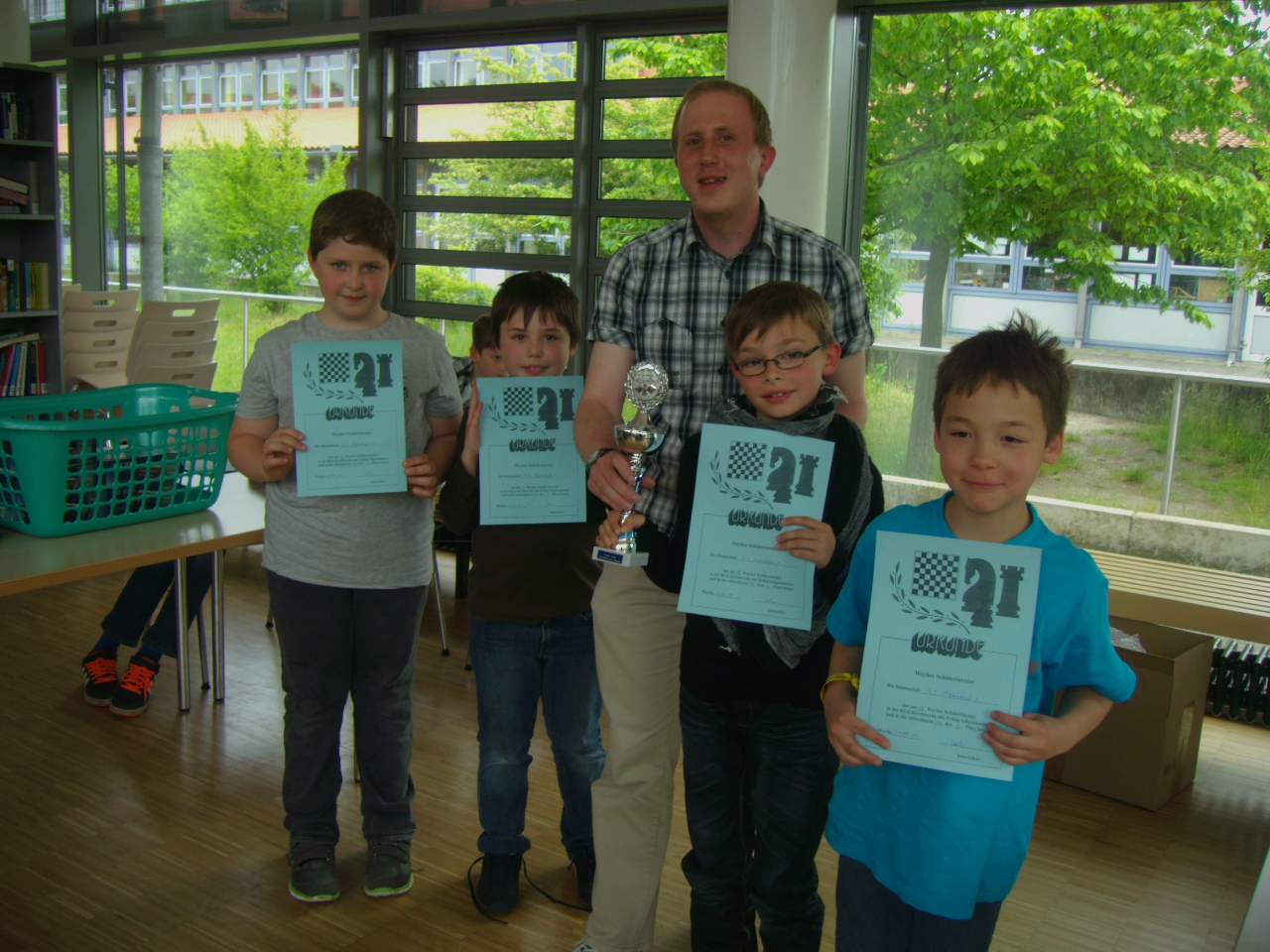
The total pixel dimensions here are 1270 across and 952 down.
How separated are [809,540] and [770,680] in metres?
0.29

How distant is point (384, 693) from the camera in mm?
2334

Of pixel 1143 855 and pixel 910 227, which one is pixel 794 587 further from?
pixel 910 227

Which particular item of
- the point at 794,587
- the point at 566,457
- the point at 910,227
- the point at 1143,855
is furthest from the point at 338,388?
the point at 910,227

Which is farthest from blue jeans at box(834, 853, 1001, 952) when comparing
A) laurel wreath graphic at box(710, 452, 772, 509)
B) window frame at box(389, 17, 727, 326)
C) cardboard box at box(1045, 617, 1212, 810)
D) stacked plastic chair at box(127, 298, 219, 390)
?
stacked plastic chair at box(127, 298, 219, 390)

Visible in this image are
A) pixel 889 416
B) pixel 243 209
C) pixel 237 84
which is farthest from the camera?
pixel 243 209

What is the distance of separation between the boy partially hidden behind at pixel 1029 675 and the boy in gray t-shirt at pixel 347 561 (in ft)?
3.72

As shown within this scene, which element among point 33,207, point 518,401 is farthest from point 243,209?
point 518,401

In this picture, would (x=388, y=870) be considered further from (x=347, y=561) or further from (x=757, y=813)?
(x=757, y=813)

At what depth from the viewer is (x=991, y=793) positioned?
1.38 meters

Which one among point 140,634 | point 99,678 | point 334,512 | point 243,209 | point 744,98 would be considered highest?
point 243,209

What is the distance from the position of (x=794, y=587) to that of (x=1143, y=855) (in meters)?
1.83

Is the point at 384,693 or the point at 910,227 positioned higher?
the point at 910,227

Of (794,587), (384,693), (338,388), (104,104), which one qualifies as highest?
(104,104)

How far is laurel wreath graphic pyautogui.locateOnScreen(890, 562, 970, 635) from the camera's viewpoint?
1338 mm
